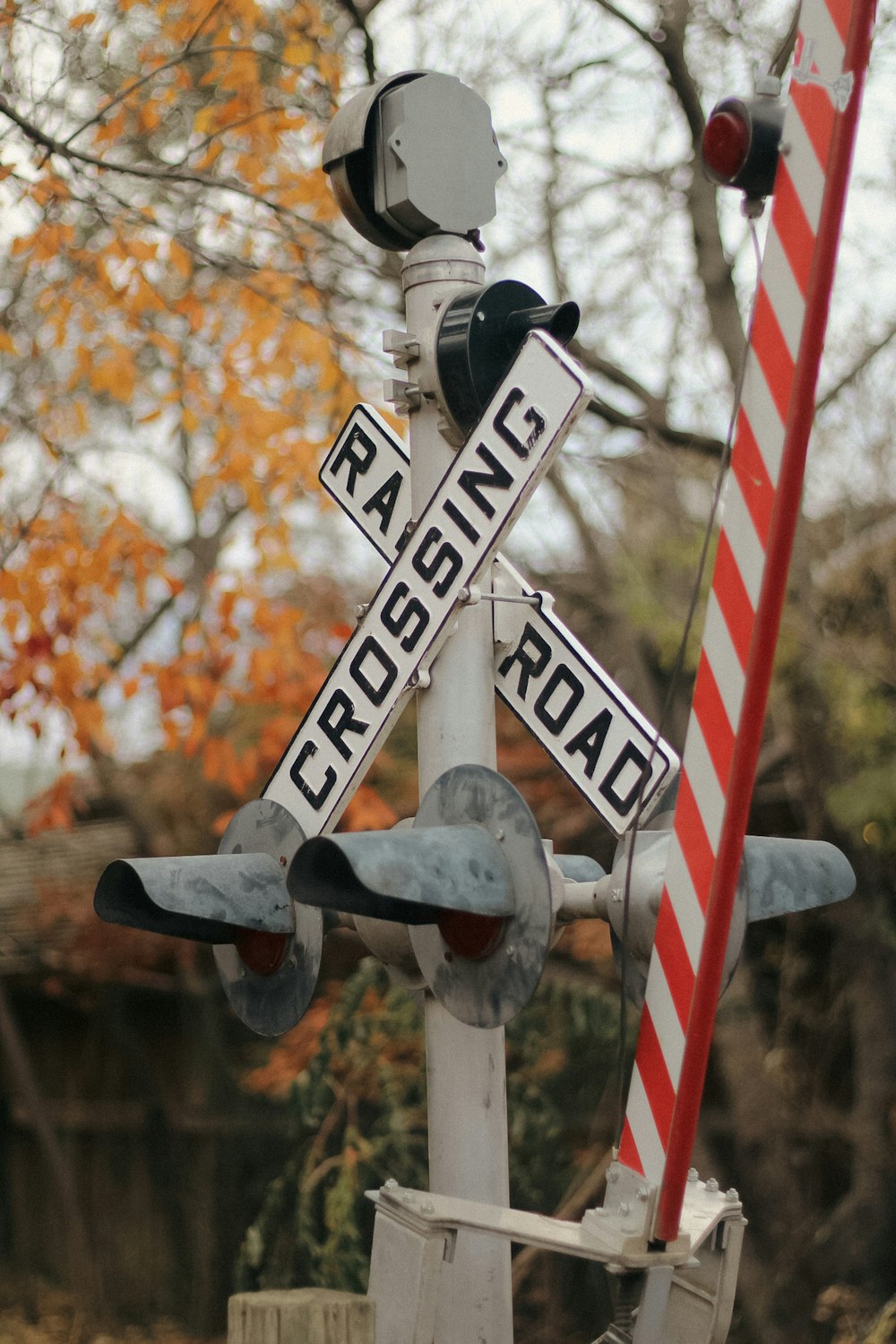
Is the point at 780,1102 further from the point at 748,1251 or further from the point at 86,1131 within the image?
the point at 86,1131

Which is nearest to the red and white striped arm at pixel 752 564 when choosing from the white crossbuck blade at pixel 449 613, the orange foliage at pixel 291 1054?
the white crossbuck blade at pixel 449 613

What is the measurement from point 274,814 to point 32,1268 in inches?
359

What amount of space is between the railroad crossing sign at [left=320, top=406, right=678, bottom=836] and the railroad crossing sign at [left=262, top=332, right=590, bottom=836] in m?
0.03

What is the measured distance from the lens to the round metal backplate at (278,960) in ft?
7.19

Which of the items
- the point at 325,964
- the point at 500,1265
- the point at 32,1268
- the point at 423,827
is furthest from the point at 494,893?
the point at 32,1268

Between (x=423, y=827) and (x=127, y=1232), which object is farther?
(x=127, y=1232)

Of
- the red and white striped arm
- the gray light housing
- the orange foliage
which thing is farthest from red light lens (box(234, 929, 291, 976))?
the orange foliage

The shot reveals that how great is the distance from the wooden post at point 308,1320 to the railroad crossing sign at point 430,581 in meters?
0.67

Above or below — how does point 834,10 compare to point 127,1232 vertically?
above

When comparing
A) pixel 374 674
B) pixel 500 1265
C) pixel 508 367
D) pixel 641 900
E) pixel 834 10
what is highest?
pixel 834 10

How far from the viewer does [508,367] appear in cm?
215

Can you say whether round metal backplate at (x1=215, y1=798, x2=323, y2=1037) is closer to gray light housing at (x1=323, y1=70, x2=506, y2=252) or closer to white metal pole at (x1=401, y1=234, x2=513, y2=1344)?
white metal pole at (x1=401, y1=234, x2=513, y2=1344)

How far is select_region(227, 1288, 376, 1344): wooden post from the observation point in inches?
72.8

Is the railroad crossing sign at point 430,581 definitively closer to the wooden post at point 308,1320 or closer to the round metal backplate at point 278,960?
the round metal backplate at point 278,960
